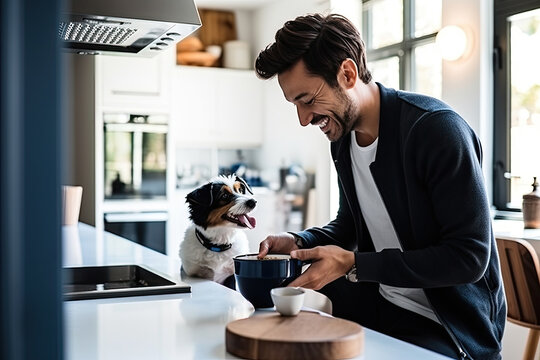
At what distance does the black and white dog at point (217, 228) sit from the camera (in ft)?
5.78

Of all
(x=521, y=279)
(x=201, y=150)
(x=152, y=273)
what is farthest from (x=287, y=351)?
(x=201, y=150)

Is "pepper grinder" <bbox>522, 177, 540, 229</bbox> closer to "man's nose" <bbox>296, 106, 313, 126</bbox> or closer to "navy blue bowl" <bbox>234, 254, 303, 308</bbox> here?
"man's nose" <bbox>296, 106, 313, 126</bbox>

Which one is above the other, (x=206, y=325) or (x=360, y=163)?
(x=360, y=163)

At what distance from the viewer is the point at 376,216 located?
1762mm

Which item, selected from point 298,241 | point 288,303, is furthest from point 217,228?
point 288,303

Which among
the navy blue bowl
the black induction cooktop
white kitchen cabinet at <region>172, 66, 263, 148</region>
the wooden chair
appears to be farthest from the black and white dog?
white kitchen cabinet at <region>172, 66, 263, 148</region>

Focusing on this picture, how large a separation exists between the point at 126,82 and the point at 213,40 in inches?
53.7

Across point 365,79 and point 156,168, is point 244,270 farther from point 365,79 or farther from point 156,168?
point 156,168

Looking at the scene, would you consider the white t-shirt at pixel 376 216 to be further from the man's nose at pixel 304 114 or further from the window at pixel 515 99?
the window at pixel 515 99

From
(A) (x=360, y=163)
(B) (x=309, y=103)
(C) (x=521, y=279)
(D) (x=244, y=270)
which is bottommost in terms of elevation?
(C) (x=521, y=279)

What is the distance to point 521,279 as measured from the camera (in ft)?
8.02

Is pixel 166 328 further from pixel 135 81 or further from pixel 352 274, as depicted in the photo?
pixel 135 81

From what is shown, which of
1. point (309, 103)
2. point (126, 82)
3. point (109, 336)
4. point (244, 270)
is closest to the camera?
Answer: point (109, 336)

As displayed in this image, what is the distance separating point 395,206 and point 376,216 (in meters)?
0.13
